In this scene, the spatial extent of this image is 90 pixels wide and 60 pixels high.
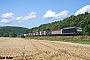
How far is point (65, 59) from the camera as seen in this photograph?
603 inches

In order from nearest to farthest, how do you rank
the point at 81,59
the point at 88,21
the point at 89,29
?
the point at 81,59, the point at 89,29, the point at 88,21

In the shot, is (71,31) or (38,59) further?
(71,31)

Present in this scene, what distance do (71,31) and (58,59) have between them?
81624 millimetres

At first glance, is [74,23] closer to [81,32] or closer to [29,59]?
[81,32]

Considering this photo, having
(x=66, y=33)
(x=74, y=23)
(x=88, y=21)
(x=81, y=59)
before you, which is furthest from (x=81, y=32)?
(x=81, y=59)

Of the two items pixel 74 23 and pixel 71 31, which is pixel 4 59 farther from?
pixel 74 23

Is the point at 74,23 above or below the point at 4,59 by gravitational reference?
above

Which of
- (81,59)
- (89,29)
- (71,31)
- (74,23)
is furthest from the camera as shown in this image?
(74,23)

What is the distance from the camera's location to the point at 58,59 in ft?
50.4

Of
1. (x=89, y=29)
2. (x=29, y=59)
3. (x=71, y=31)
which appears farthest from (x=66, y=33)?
(x=29, y=59)

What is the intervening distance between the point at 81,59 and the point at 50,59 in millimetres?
2198

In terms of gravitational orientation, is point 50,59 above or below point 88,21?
below

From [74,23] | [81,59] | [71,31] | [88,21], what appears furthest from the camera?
[74,23]

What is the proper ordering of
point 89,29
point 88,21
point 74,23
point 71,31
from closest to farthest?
point 89,29 → point 71,31 → point 88,21 → point 74,23
